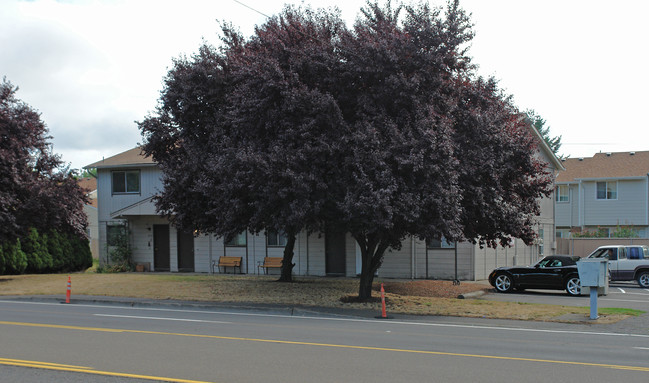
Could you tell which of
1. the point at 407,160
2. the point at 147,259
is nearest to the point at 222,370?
the point at 407,160

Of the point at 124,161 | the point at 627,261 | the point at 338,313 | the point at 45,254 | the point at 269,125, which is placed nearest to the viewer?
the point at 338,313

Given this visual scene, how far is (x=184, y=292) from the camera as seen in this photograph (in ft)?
68.2

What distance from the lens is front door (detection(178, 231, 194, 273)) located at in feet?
106

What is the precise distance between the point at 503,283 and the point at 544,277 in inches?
56.2

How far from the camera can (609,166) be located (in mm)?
43656

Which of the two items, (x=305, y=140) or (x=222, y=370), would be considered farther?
(x=305, y=140)

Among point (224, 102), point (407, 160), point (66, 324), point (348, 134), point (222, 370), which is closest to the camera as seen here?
point (222, 370)

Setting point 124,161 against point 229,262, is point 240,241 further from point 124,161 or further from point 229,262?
point 124,161

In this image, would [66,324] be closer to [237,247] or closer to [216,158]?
[216,158]

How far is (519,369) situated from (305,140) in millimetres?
9015

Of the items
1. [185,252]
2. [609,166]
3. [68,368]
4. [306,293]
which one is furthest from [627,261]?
[68,368]

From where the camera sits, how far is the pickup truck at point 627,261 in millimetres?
25438

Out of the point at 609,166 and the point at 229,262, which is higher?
the point at 609,166

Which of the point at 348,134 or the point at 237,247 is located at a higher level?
the point at 348,134
